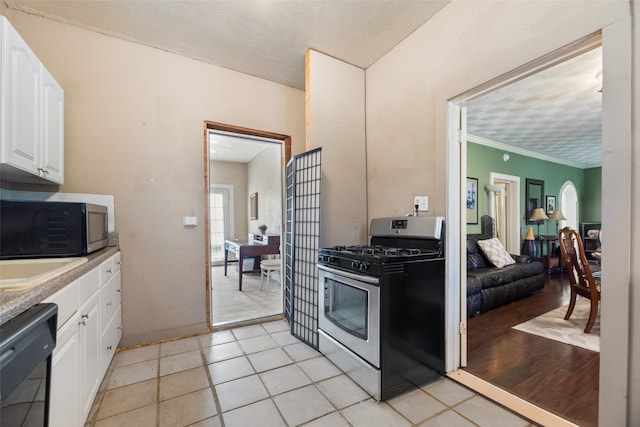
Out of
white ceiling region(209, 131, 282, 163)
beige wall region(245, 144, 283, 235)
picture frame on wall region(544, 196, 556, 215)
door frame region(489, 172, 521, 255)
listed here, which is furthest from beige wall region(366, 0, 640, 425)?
picture frame on wall region(544, 196, 556, 215)

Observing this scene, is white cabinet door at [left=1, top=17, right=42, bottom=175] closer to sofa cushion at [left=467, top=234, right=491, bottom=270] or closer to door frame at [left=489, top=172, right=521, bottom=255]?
sofa cushion at [left=467, top=234, right=491, bottom=270]

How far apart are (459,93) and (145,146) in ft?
8.91

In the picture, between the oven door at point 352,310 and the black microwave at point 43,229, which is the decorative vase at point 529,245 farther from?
the black microwave at point 43,229

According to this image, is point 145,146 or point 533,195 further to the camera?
point 533,195

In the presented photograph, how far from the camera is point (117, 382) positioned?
192cm

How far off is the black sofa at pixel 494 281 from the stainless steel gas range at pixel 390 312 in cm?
151

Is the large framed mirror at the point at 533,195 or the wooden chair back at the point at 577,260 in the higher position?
the large framed mirror at the point at 533,195

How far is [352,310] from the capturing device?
2012 mm

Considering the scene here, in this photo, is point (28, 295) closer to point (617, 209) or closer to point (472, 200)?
point (617, 209)

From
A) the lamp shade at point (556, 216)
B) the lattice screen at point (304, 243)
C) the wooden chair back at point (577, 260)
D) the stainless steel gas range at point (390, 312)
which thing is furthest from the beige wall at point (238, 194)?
the lamp shade at point (556, 216)

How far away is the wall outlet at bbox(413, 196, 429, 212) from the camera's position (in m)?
2.18

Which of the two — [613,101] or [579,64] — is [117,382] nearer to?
[613,101]

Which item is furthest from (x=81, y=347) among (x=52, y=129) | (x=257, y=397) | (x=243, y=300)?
(x=243, y=300)

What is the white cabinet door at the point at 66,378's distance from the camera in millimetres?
1090
